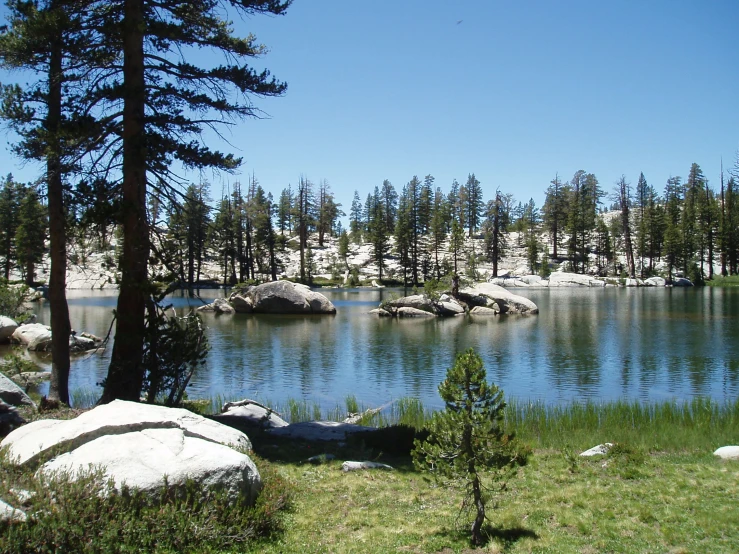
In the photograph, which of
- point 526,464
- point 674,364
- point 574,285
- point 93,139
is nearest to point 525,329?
point 674,364

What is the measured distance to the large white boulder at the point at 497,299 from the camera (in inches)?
1836

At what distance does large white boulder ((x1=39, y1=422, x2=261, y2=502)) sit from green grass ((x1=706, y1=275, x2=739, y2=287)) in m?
82.5

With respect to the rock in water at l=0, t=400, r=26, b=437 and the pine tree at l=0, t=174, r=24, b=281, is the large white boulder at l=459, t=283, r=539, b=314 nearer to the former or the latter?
the rock in water at l=0, t=400, r=26, b=437

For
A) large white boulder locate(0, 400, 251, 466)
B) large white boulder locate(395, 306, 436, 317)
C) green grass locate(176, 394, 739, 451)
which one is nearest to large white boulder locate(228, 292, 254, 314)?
large white boulder locate(395, 306, 436, 317)

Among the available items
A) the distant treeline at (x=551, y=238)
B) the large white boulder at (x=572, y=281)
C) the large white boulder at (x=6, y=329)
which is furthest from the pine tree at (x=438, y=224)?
the large white boulder at (x=6, y=329)

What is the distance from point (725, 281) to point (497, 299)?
46769 mm

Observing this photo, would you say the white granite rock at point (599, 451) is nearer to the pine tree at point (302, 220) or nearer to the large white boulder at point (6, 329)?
the large white boulder at point (6, 329)

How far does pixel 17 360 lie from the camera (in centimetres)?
1705

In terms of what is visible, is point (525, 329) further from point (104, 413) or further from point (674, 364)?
point (104, 413)

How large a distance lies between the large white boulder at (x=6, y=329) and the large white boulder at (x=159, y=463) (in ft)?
90.9

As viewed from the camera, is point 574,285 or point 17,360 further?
point 574,285

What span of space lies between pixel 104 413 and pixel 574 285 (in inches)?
3286

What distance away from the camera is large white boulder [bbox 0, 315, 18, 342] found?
28656mm

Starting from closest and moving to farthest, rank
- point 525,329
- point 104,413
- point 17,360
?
point 104,413 < point 17,360 < point 525,329
